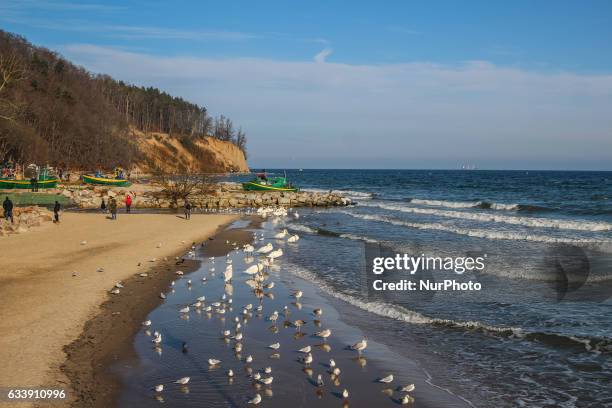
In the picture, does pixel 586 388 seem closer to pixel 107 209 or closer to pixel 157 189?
pixel 107 209

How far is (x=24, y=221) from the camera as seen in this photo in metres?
26.3

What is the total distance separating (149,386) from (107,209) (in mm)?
33603

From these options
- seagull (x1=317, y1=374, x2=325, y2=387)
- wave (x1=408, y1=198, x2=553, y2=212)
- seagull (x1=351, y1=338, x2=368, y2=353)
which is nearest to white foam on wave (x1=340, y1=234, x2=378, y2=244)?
seagull (x1=351, y1=338, x2=368, y2=353)

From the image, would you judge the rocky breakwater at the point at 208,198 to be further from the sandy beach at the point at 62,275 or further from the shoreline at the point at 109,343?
the shoreline at the point at 109,343

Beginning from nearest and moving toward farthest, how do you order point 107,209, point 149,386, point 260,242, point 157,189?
point 149,386 → point 260,242 → point 107,209 → point 157,189

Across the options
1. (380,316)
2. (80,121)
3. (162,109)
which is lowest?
(380,316)

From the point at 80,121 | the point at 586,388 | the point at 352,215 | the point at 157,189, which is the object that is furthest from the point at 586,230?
the point at 80,121

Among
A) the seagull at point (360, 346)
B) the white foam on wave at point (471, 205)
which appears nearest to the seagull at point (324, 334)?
the seagull at point (360, 346)

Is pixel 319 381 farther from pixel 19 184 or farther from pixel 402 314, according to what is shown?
pixel 19 184

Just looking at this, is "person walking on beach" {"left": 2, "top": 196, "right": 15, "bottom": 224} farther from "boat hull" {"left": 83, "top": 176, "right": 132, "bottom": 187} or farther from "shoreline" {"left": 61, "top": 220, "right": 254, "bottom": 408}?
"boat hull" {"left": 83, "top": 176, "right": 132, "bottom": 187}

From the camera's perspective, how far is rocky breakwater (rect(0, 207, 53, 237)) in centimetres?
2409

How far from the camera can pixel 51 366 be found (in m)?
8.53

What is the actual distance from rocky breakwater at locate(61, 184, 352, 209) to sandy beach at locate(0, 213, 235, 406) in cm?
1356

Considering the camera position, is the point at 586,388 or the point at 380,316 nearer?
the point at 586,388
